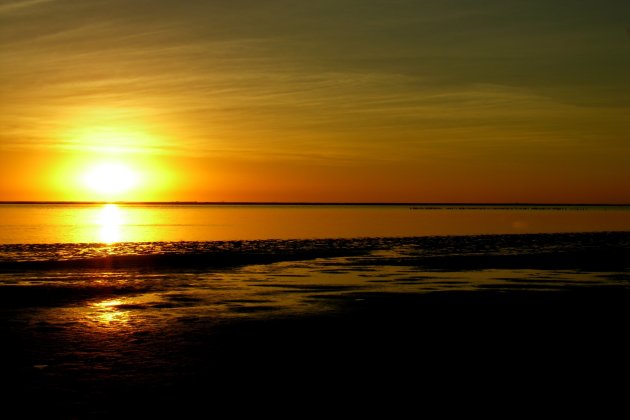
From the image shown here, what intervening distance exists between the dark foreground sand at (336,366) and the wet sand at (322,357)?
0.03 metres

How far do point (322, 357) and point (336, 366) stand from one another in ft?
3.14

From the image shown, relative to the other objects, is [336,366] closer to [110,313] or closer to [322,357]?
[322,357]

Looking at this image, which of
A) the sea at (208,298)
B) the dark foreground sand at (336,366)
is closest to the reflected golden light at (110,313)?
the sea at (208,298)

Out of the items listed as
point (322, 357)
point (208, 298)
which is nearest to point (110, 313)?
point (208, 298)

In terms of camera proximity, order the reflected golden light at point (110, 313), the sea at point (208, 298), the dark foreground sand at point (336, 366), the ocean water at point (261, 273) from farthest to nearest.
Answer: the ocean water at point (261, 273) < the reflected golden light at point (110, 313) < the sea at point (208, 298) < the dark foreground sand at point (336, 366)

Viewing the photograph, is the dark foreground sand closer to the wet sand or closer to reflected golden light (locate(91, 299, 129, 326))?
the wet sand

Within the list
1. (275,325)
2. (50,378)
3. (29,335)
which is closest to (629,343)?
(275,325)

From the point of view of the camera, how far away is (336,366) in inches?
555

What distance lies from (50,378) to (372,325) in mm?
8665

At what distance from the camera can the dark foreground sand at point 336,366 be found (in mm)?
11492

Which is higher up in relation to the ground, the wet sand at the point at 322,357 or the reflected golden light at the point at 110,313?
the reflected golden light at the point at 110,313

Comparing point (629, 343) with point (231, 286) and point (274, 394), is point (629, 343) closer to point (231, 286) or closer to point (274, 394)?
point (274, 394)

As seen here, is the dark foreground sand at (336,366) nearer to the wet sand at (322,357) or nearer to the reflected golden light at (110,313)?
the wet sand at (322,357)

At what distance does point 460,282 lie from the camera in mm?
30297
